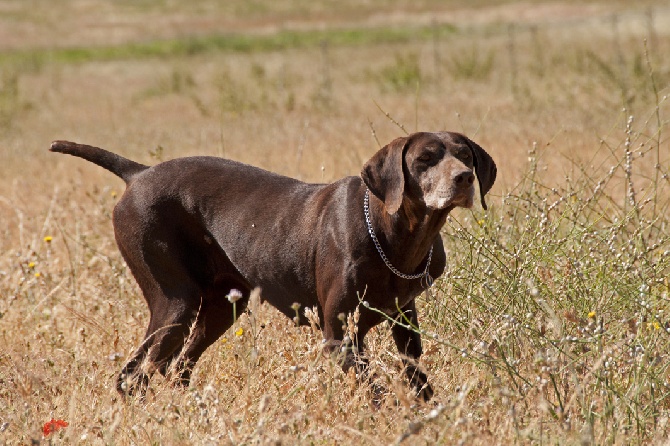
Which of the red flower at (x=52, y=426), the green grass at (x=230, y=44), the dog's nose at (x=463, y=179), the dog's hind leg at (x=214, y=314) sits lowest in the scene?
the green grass at (x=230, y=44)

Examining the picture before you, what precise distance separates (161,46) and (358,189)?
125 ft

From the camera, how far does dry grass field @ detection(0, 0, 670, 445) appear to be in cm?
348

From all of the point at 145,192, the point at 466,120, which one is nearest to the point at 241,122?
the point at 466,120

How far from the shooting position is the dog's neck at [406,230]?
4.16 meters

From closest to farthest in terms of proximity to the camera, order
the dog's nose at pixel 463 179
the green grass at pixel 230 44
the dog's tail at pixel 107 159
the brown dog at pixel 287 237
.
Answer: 1. the dog's nose at pixel 463 179
2. the brown dog at pixel 287 237
3. the dog's tail at pixel 107 159
4. the green grass at pixel 230 44

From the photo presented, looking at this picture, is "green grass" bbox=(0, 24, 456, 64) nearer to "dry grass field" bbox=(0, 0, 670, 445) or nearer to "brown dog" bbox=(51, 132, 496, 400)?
"dry grass field" bbox=(0, 0, 670, 445)

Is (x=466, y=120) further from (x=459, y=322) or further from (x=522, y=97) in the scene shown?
(x=459, y=322)

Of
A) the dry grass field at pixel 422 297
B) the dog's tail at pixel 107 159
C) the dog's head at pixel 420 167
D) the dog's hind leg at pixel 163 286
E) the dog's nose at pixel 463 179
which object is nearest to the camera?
the dry grass field at pixel 422 297

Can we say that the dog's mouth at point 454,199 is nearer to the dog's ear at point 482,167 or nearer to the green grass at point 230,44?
the dog's ear at point 482,167

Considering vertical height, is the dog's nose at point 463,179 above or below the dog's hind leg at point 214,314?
above

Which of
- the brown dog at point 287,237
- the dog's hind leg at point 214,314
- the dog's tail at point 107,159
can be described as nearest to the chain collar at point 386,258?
the brown dog at point 287,237

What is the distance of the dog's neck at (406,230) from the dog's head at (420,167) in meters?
0.07

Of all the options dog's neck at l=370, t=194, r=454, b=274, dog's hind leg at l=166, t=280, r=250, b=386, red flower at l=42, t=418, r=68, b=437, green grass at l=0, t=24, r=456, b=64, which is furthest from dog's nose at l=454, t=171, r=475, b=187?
green grass at l=0, t=24, r=456, b=64

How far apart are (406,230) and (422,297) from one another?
0.84 meters
